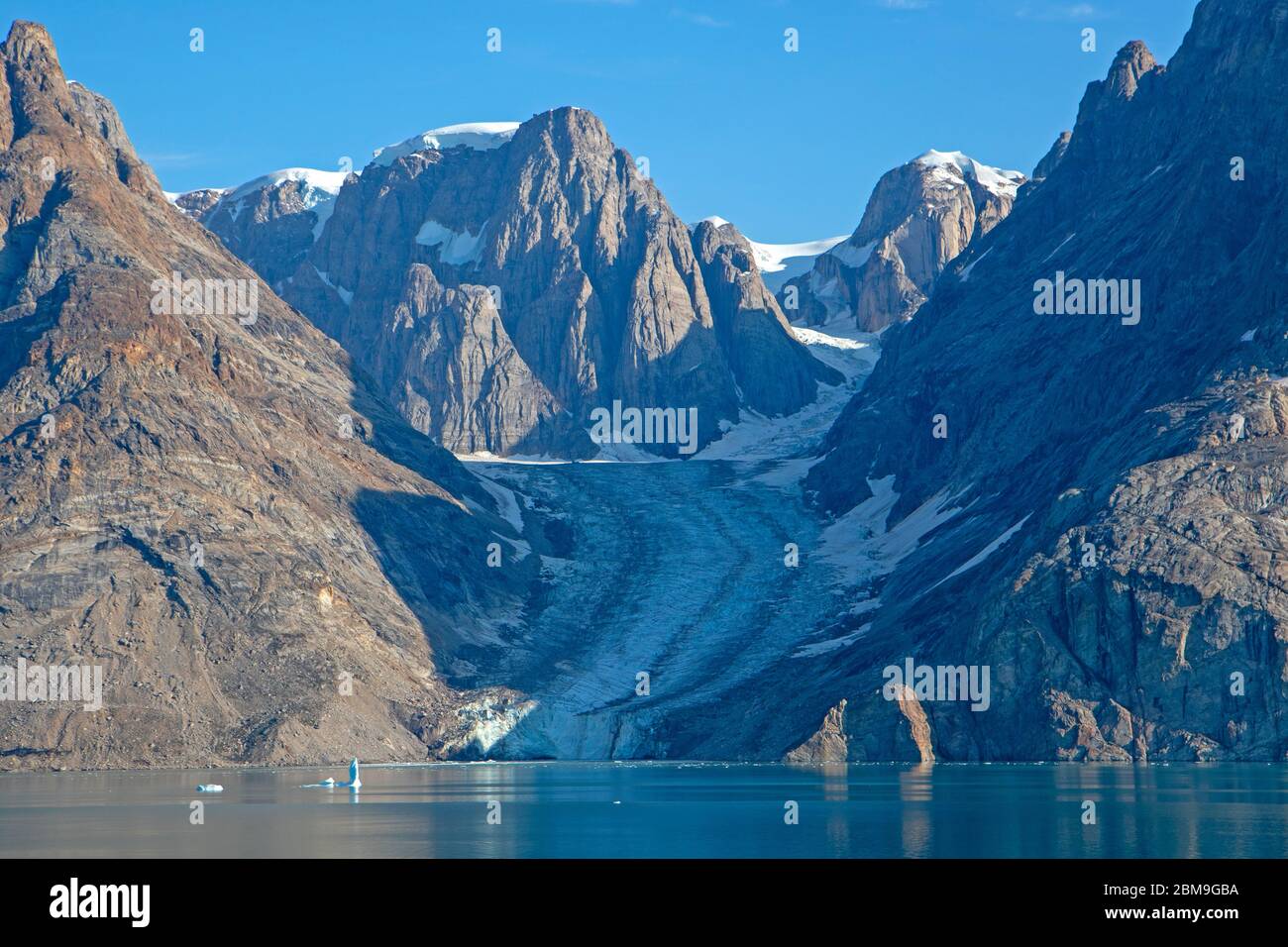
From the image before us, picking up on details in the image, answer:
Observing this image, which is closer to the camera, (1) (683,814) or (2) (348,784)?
(1) (683,814)

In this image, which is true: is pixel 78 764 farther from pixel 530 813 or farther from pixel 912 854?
pixel 912 854

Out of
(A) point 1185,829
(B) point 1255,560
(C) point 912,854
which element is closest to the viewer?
(C) point 912,854

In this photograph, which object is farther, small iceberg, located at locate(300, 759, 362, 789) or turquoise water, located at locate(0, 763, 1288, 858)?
small iceberg, located at locate(300, 759, 362, 789)

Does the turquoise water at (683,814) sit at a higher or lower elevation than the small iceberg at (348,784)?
lower

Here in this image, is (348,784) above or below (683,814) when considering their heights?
above

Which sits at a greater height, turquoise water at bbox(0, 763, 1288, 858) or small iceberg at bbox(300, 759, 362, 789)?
small iceberg at bbox(300, 759, 362, 789)

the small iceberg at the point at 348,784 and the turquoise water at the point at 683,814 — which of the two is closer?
the turquoise water at the point at 683,814
